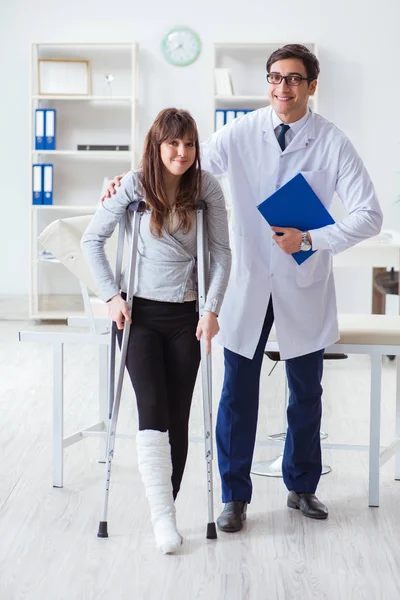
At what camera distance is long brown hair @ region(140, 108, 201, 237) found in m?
2.34

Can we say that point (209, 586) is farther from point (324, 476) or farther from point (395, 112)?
point (395, 112)

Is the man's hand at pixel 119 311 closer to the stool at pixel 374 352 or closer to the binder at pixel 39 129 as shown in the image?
the stool at pixel 374 352

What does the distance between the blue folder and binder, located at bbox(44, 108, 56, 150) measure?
4138mm

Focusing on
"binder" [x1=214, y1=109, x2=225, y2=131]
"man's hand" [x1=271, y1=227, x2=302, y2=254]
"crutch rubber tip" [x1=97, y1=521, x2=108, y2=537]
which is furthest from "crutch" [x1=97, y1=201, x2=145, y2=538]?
"binder" [x1=214, y1=109, x2=225, y2=131]

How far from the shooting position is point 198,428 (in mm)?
3756

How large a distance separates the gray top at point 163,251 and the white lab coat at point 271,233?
0.14m

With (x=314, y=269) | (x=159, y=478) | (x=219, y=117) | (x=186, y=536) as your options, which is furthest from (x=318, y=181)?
(x=219, y=117)

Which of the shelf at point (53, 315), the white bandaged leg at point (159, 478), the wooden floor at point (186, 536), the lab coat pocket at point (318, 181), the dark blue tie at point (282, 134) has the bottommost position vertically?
the wooden floor at point (186, 536)

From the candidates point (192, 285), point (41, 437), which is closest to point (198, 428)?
point (41, 437)

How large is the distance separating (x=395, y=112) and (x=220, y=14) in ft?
4.79

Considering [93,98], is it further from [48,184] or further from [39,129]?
[48,184]

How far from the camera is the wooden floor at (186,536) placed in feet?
7.04

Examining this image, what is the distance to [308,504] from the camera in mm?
2686

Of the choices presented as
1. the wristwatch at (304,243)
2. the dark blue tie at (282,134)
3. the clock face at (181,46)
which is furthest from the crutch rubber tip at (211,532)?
the clock face at (181,46)
